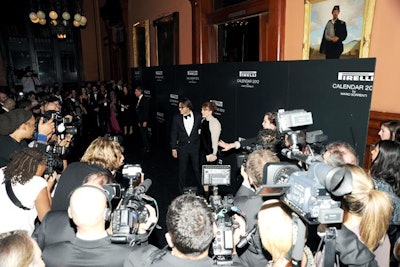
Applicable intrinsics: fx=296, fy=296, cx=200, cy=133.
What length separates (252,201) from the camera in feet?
6.33

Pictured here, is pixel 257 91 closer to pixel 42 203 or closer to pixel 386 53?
pixel 386 53

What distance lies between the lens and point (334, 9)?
157 inches

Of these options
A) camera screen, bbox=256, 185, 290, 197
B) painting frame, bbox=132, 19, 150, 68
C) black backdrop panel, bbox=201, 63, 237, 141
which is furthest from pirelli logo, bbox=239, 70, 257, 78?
painting frame, bbox=132, 19, 150, 68

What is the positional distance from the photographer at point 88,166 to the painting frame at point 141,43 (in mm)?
7265

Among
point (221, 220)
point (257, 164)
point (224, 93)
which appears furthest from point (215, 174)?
point (224, 93)

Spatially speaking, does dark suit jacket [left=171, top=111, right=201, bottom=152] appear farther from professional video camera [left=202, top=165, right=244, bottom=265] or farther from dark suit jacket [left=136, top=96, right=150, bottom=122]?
dark suit jacket [left=136, top=96, right=150, bottom=122]

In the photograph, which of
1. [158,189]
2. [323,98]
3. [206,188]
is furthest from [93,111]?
[323,98]

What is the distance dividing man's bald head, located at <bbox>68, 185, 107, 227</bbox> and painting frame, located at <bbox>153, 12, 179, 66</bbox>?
22.8 feet

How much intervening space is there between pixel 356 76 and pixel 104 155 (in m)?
2.54

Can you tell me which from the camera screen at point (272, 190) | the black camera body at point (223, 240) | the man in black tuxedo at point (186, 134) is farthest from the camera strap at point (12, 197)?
the man in black tuxedo at point (186, 134)

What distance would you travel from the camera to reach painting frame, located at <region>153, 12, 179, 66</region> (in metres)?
7.93

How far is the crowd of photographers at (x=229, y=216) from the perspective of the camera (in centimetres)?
129

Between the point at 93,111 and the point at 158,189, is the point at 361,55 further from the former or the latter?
the point at 93,111

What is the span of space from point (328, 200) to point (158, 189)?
13.6ft
